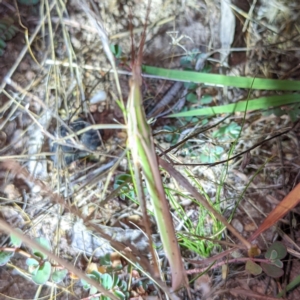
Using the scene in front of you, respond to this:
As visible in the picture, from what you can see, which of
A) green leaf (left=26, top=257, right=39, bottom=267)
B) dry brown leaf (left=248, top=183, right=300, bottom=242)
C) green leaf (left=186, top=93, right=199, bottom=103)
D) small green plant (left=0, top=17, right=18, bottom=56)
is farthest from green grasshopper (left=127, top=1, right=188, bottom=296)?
small green plant (left=0, top=17, right=18, bottom=56)

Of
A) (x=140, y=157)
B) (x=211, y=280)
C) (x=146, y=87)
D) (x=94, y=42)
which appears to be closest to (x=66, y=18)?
(x=94, y=42)

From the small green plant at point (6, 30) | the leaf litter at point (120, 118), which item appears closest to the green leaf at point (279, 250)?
the leaf litter at point (120, 118)

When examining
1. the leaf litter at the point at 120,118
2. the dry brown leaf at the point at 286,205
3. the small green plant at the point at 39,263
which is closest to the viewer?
the dry brown leaf at the point at 286,205

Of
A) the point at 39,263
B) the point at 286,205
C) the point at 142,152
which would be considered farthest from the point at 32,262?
the point at 286,205

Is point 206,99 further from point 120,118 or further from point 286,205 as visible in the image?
point 286,205

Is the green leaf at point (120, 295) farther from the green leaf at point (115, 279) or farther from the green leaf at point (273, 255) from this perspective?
the green leaf at point (273, 255)

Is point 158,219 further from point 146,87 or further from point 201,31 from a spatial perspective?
point 201,31
